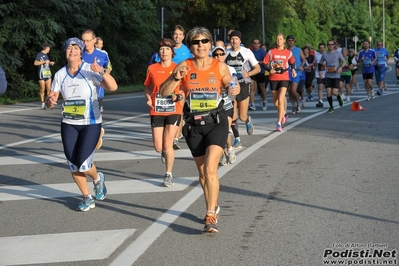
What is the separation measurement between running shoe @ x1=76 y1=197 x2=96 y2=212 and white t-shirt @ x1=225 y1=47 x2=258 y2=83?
5469 mm

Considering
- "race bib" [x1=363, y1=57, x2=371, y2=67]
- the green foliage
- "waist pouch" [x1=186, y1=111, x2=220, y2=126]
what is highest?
the green foliage

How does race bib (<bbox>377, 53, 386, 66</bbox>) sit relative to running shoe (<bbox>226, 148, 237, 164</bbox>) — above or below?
above

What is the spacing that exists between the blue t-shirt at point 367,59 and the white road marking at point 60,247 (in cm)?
1985

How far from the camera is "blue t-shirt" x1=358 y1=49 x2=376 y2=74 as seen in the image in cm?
2630

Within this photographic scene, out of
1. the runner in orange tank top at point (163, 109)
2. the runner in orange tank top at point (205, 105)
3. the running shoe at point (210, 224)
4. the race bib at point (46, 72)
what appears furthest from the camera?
the race bib at point (46, 72)

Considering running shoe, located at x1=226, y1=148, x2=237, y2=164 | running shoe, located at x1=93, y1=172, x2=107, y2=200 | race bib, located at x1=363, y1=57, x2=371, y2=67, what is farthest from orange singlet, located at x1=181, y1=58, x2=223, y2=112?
race bib, located at x1=363, y1=57, x2=371, y2=67

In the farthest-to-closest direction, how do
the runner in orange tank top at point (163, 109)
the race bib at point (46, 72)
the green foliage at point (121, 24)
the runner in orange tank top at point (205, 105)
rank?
the green foliage at point (121, 24)
the race bib at point (46, 72)
the runner in orange tank top at point (163, 109)
the runner in orange tank top at point (205, 105)

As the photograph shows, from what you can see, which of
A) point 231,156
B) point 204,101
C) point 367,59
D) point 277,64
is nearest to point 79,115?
point 204,101

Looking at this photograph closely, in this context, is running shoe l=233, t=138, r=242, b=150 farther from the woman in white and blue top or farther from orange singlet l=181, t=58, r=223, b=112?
orange singlet l=181, t=58, r=223, b=112

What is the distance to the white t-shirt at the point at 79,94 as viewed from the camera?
28.4 feet

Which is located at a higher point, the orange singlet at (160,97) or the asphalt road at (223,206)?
the orange singlet at (160,97)

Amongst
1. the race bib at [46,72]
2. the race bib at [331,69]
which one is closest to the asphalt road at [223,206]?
the race bib at [331,69]

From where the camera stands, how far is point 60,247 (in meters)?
6.96

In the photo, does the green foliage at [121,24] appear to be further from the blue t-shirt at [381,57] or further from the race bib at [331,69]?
the blue t-shirt at [381,57]
